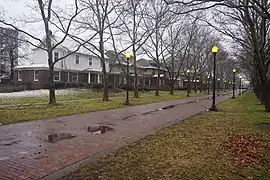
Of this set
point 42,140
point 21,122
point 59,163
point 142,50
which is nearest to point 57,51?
point 142,50

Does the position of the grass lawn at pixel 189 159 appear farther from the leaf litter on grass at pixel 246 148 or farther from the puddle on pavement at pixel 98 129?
the puddle on pavement at pixel 98 129

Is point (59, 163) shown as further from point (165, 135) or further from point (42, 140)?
point (165, 135)

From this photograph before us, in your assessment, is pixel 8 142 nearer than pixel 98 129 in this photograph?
Yes

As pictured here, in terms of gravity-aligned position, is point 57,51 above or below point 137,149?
above

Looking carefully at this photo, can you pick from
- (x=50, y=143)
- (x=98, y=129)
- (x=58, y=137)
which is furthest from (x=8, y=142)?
(x=98, y=129)

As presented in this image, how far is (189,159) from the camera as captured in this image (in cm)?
566

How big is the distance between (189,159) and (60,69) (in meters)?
35.2

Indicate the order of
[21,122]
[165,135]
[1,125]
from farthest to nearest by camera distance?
[21,122]
[1,125]
[165,135]

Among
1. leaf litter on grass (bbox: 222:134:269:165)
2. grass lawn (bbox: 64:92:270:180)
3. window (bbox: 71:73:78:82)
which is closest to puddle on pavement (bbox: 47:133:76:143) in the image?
grass lawn (bbox: 64:92:270:180)

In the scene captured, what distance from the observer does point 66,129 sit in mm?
9578

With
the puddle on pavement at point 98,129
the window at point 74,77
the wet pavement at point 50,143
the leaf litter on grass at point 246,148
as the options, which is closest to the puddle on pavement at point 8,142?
the wet pavement at point 50,143

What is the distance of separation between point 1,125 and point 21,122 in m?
0.89

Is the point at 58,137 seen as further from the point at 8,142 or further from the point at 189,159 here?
the point at 189,159

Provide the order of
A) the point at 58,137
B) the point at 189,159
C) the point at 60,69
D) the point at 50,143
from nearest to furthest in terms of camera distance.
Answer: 1. the point at 189,159
2. the point at 50,143
3. the point at 58,137
4. the point at 60,69
